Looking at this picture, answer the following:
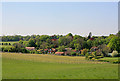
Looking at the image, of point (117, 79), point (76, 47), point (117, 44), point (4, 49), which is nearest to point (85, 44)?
point (76, 47)

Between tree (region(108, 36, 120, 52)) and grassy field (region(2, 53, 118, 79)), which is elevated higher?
tree (region(108, 36, 120, 52))

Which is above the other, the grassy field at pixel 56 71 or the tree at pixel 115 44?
the tree at pixel 115 44

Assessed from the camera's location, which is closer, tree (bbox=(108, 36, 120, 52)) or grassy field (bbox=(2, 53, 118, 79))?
grassy field (bbox=(2, 53, 118, 79))

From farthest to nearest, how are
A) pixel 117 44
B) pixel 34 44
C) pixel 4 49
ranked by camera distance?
1. pixel 34 44
2. pixel 117 44
3. pixel 4 49

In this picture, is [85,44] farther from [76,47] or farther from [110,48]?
[110,48]

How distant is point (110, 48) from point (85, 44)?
68.6 ft

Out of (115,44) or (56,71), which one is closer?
(56,71)

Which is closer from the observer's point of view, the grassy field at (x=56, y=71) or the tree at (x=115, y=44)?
the grassy field at (x=56, y=71)

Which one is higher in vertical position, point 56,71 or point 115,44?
point 115,44

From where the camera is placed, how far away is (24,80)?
997 inches

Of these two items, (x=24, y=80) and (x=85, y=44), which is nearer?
(x=24, y=80)

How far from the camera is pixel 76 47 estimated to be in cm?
10319

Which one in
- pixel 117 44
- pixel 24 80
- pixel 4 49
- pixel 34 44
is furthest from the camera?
pixel 34 44

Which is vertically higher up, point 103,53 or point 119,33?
point 119,33
